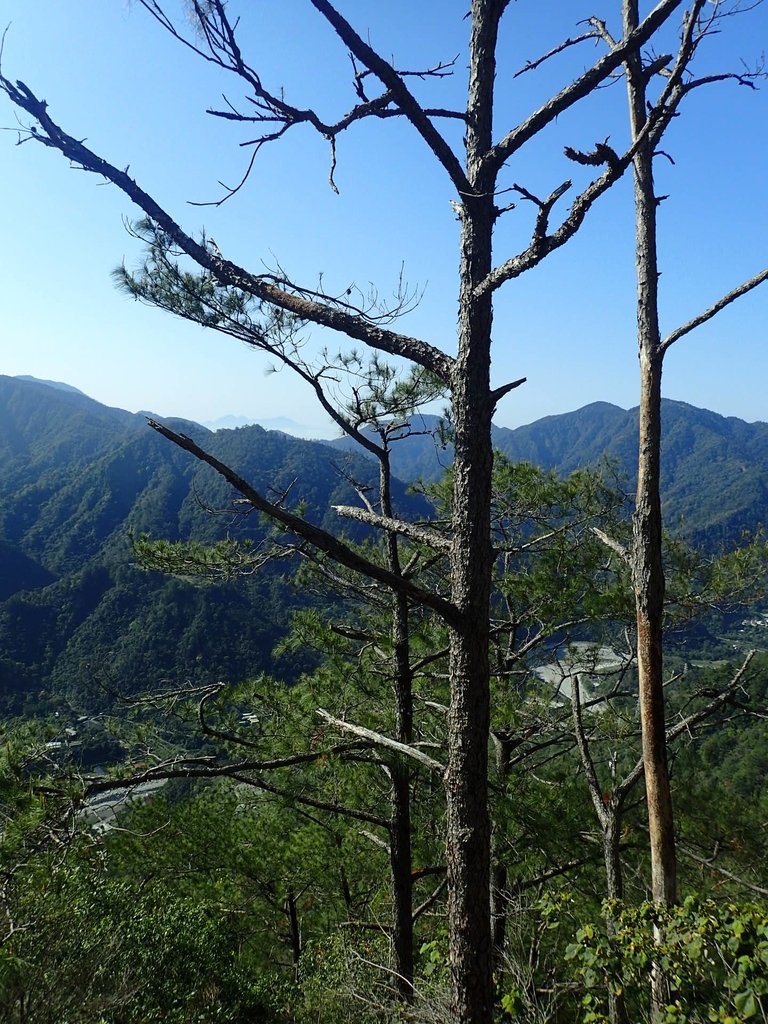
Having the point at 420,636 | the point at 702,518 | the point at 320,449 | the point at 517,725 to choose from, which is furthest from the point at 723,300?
the point at 702,518

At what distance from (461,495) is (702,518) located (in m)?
86.3

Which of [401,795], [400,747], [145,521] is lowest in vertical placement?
[145,521]

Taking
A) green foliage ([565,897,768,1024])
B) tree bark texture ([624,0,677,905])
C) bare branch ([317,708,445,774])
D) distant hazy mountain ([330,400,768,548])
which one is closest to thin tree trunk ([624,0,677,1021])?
tree bark texture ([624,0,677,905])

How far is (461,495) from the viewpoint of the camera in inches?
83.4

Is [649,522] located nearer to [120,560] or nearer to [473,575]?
[473,575]

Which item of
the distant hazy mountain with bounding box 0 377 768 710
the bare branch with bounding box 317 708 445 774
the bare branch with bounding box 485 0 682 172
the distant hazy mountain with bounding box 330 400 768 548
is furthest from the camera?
the distant hazy mountain with bounding box 330 400 768 548

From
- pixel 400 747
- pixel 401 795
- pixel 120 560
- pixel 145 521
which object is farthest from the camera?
pixel 145 521

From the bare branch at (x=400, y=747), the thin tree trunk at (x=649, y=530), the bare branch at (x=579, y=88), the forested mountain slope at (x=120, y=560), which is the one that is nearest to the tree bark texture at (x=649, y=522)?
the thin tree trunk at (x=649, y=530)

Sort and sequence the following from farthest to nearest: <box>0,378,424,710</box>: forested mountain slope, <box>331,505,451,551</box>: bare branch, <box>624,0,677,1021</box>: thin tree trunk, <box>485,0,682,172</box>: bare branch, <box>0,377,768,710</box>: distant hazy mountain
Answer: <box>0,378,424,710</box>: forested mountain slope
<box>0,377,768,710</box>: distant hazy mountain
<box>624,0,677,1021</box>: thin tree trunk
<box>331,505,451,551</box>: bare branch
<box>485,0,682,172</box>: bare branch

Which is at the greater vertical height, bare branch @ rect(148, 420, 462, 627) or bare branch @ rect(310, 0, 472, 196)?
bare branch @ rect(310, 0, 472, 196)

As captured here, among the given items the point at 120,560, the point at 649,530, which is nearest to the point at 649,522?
the point at 649,530

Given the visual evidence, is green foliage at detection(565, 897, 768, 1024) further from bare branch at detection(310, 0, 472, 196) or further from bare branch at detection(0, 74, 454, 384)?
bare branch at detection(310, 0, 472, 196)

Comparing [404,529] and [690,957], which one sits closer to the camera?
[690,957]

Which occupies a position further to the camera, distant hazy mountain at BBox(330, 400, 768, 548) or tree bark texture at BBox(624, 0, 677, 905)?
distant hazy mountain at BBox(330, 400, 768, 548)
